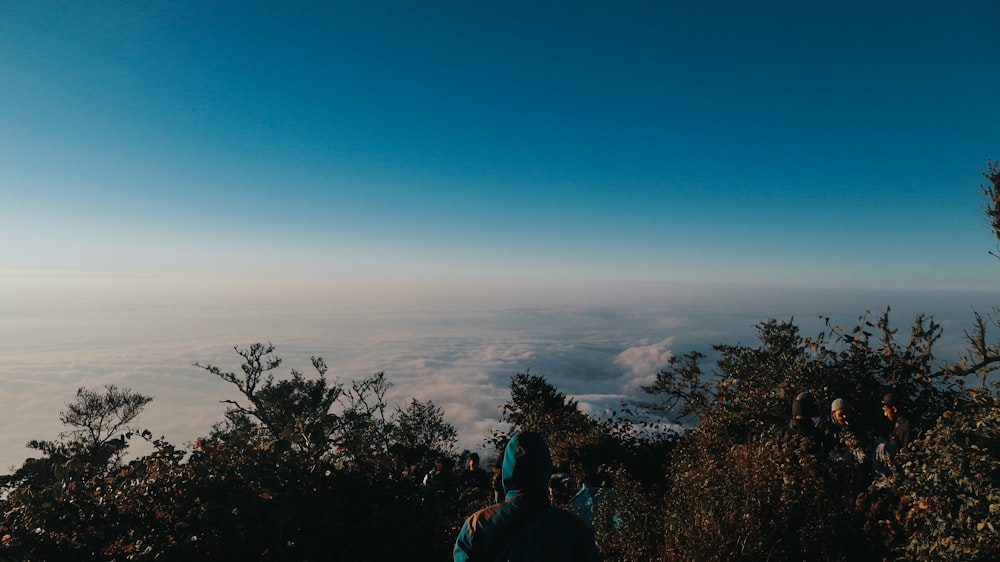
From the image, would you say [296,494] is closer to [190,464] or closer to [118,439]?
[190,464]

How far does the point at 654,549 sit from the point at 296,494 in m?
4.72

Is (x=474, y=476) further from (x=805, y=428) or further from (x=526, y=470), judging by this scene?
(x=526, y=470)

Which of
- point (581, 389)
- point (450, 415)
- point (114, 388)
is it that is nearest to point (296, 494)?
point (114, 388)

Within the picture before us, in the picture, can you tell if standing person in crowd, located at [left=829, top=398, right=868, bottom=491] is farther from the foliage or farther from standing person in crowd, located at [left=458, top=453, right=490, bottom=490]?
standing person in crowd, located at [left=458, top=453, right=490, bottom=490]

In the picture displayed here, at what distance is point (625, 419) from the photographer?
49.8 ft

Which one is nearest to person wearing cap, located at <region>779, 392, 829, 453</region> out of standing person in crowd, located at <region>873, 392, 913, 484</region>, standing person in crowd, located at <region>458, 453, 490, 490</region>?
standing person in crowd, located at <region>873, 392, 913, 484</region>

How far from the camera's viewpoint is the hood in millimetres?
2504

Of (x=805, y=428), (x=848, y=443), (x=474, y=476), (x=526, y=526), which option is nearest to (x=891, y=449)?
(x=848, y=443)

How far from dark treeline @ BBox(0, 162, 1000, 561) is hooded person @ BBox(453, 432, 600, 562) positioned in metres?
1.79

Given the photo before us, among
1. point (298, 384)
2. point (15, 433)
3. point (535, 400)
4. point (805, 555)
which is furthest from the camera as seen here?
point (15, 433)

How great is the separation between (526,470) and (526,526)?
11.6 inches

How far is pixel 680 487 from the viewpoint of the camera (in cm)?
692

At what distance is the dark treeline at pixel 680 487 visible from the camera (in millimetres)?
3570

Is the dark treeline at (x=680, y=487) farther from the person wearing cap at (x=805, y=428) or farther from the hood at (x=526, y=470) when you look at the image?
the hood at (x=526, y=470)
